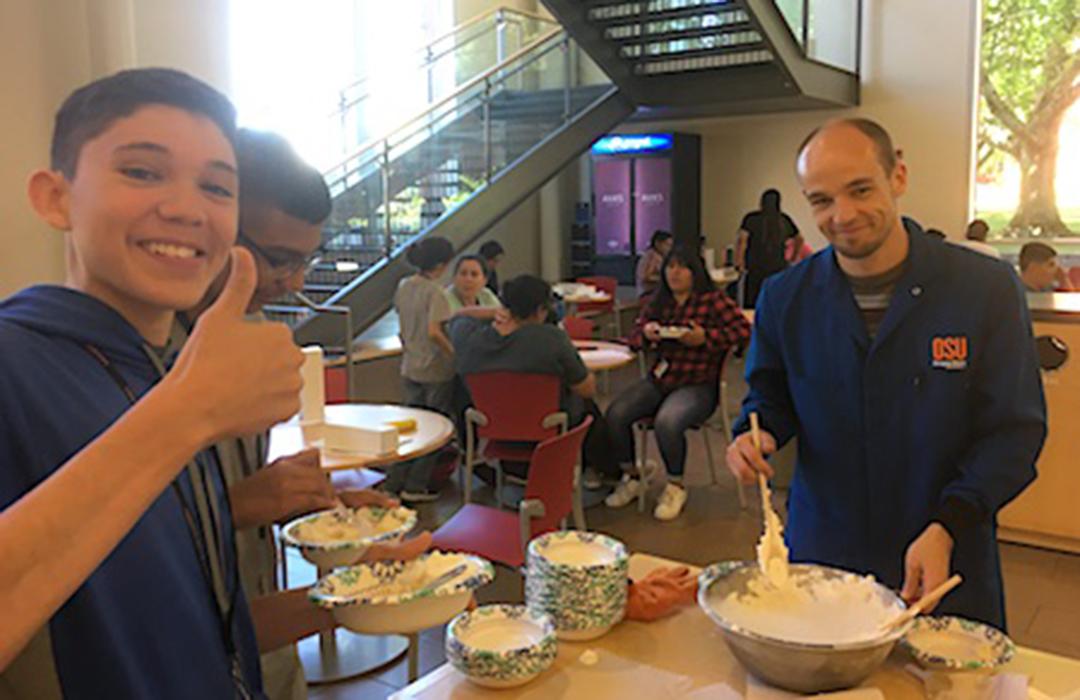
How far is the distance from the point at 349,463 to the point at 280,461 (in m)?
1.40

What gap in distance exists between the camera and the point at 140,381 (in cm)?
96

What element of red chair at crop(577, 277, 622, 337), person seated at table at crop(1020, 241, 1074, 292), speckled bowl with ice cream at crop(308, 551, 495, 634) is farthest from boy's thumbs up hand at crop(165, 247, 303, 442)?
red chair at crop(577, 277, 622, 337)

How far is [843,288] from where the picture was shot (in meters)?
1.77

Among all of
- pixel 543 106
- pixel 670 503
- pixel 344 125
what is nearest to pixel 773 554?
pixel 670 503

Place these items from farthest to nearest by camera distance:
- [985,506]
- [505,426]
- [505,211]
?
[505,211] → [505,426] → [985,506]

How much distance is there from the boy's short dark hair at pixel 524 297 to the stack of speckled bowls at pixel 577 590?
9.32 feet

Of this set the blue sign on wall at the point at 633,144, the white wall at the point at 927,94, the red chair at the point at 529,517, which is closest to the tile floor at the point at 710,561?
the red chair at the point at 529,517

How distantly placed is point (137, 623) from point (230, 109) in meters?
0.58

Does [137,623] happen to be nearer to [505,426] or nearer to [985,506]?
[985,506]

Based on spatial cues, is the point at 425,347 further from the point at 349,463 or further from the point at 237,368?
the point at 237,368

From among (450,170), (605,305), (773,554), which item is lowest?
(605,305)

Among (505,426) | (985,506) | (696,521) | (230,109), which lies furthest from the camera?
(696,521)

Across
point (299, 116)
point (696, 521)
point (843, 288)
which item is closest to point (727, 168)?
point (299, 116)

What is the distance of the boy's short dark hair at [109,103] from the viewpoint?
35.7 inches
